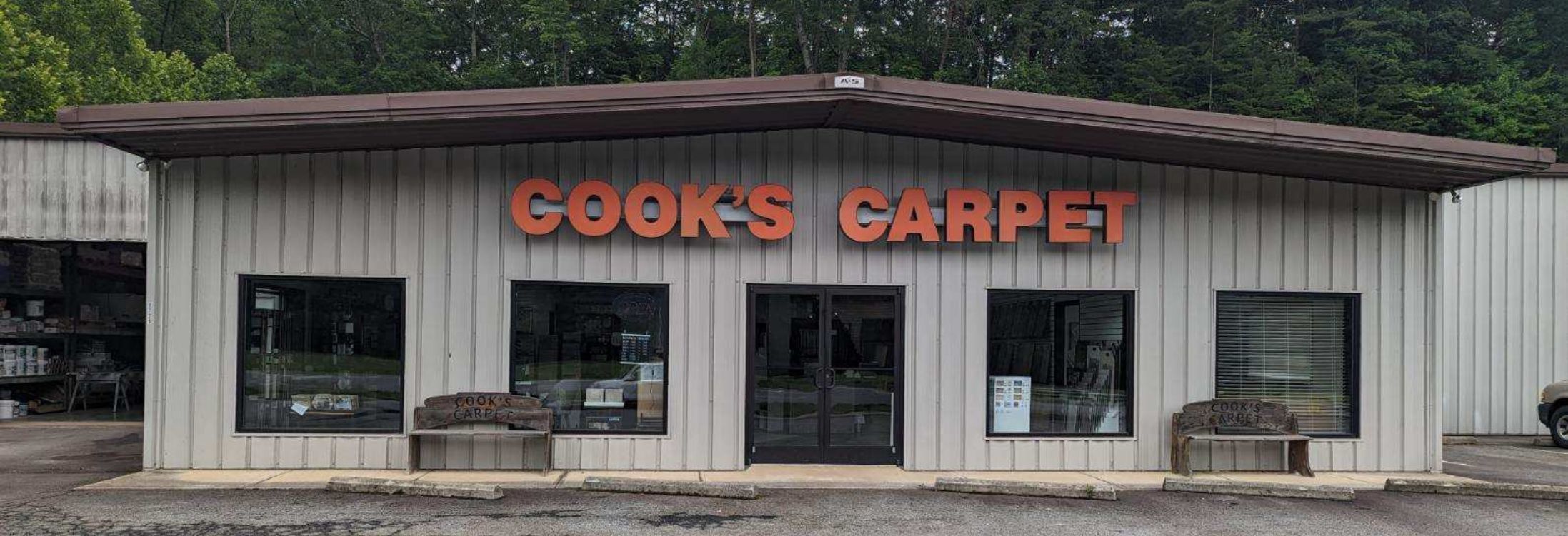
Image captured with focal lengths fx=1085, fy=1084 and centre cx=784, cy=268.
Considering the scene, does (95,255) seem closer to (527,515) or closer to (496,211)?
(496,211)

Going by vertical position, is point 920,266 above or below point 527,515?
above

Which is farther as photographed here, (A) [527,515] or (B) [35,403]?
(B) [35,403]

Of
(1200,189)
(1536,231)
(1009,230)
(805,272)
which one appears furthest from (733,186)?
(1536,231)

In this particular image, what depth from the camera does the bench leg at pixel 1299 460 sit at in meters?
10.7

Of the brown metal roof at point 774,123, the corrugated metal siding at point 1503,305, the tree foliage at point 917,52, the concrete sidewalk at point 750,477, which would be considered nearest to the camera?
the brown metal roof at point 774,123

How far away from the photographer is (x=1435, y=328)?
37.0 feet

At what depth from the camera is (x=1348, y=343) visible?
11.3 metres

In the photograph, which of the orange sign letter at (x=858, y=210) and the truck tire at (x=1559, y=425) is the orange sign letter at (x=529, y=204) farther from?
the truck tire at (x=1559, y=425)

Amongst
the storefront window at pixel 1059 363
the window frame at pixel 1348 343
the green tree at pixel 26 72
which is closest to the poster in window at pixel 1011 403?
the storefront window at pixel 1059 363

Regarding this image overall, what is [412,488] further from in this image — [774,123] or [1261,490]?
[1261,490]

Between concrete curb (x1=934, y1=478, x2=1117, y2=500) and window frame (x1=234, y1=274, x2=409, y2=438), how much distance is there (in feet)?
16.6

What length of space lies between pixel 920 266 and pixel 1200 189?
299 centimetres

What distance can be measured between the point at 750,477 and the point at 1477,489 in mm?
6554

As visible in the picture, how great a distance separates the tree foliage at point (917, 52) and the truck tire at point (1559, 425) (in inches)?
820
